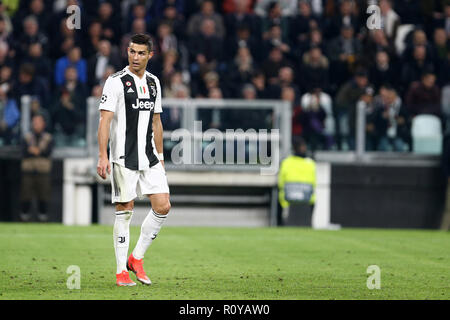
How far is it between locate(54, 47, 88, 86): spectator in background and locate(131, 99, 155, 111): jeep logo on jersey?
34.6ft

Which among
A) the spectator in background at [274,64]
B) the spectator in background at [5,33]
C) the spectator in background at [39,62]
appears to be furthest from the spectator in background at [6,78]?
the spectator in background at [274,64]

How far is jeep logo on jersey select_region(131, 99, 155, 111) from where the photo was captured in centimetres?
959

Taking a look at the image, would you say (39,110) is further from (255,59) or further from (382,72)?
(382,72)

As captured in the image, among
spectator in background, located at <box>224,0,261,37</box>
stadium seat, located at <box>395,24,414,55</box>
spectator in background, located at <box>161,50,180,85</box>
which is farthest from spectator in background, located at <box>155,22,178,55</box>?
stadium seat, located at <box>395,24,414,55</box>

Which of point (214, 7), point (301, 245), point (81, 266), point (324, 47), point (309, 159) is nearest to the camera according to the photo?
point (81, 266)

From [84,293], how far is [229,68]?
37.6ft

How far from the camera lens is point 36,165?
19.6 m

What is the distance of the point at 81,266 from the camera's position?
11594mm

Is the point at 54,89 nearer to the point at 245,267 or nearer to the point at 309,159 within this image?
the point at 309,159

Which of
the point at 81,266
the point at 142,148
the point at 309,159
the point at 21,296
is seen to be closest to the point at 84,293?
the point at 21,296

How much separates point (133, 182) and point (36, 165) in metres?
10.3

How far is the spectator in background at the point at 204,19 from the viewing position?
21.0m

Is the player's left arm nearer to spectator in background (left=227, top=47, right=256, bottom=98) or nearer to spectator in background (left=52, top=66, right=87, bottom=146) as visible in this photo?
spectator in background (left=52, top=66, right=87, bottom=146)

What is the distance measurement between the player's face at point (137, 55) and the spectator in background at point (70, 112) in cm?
1015
